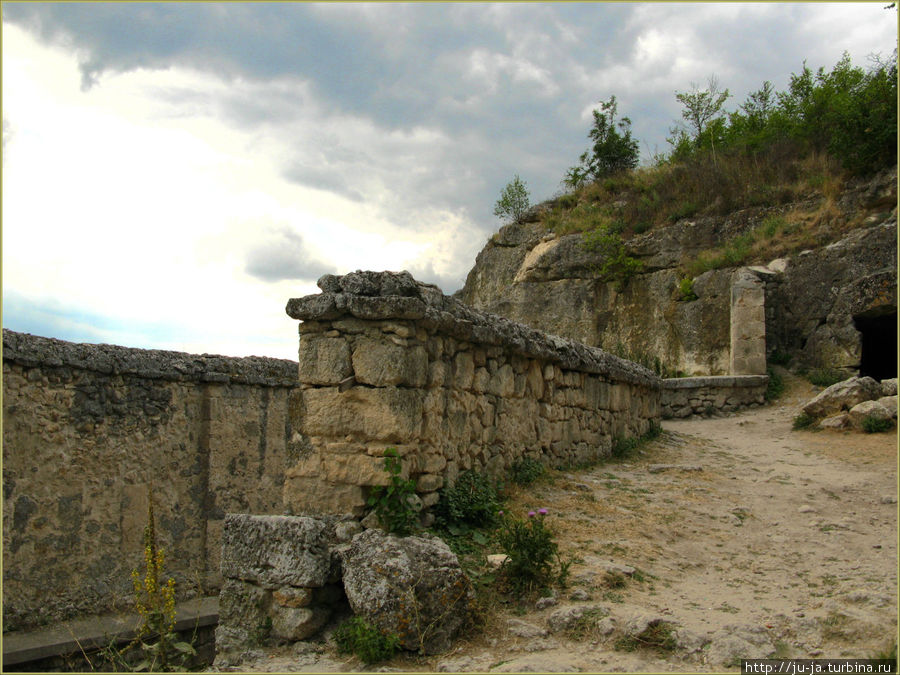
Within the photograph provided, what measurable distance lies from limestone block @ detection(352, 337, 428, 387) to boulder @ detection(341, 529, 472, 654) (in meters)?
1.11

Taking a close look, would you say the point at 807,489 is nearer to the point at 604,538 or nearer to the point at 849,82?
the point at 604,538

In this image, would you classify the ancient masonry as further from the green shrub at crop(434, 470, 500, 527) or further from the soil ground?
the soil ground

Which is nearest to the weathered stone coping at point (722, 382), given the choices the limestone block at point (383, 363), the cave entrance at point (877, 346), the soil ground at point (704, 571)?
the cave entrance at point (877, 346)

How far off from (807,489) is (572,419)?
2.52 m

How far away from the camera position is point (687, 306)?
17344 mm

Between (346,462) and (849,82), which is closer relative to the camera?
(346,462)

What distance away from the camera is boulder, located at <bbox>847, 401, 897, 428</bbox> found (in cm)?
971

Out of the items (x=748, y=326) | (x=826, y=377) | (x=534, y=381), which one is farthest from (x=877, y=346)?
(x=534, y=381)

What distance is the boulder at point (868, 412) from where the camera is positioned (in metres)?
9.71

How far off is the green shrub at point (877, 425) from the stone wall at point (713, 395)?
423cm

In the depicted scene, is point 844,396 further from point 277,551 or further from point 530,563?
point 277,551

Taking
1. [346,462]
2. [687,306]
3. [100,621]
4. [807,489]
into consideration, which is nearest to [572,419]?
[807,489]

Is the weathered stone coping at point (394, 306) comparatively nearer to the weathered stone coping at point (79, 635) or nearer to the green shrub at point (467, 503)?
the green shrub at point (467, 503)

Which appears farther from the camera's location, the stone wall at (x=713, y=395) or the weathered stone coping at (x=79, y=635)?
the stone wall at (x=713, y=395)
